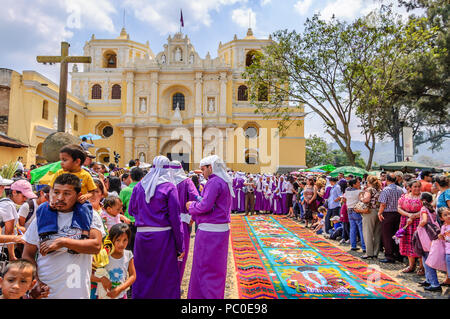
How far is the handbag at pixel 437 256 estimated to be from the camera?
4559 mm

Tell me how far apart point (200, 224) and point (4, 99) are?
17.6 meters

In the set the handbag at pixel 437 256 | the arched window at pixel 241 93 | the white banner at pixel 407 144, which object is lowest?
the handbag at pixel 437 256

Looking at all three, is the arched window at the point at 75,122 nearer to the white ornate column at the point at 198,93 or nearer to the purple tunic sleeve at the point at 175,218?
the white ornate column at the point at 198,93

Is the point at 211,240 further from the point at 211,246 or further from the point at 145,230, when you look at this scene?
the point at 145,230

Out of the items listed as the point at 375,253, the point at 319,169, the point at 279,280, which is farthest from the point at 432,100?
the point at 279,280

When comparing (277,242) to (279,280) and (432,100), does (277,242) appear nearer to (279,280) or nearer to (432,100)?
(279,280)

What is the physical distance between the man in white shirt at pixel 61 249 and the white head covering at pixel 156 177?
1.28 metres

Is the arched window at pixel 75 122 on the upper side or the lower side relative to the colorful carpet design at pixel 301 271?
upper

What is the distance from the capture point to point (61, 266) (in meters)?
2.16

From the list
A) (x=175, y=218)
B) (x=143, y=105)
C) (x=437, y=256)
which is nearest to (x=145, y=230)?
(x=175, y=218)

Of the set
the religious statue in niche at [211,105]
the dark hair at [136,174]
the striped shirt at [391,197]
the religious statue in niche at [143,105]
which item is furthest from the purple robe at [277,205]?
the religious statue in niche at [143,105]

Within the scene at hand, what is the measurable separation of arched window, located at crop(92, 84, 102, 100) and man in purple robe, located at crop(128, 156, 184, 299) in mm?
27303

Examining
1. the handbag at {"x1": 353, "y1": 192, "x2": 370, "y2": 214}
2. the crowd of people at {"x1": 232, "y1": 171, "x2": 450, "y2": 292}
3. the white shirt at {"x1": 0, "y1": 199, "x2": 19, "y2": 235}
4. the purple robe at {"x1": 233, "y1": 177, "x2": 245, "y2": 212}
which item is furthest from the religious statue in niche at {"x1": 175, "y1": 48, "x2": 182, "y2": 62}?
the white shirt at {"x1": 0, "y1": 199, "x2": 19, "y2": 235}

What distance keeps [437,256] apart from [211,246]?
3.60 m
